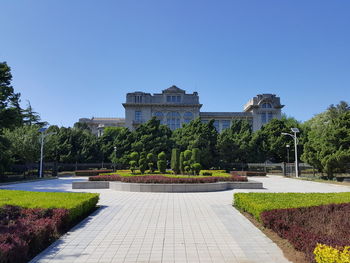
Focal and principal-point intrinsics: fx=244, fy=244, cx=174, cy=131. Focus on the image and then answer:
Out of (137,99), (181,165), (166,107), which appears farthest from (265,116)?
(181,165)

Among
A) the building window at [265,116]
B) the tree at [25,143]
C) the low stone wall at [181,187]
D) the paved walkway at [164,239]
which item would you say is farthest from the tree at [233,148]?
the building window at [265,116]

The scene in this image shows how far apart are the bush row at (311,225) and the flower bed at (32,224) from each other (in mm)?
4774

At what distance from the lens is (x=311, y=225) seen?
A: 218 inches

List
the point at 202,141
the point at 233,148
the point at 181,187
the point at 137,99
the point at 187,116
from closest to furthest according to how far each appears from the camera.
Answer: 1. the point at 181,187
2. the point at 202,141
3. the point at 233,148
4. the point at 187,116
5. the point at 137,99

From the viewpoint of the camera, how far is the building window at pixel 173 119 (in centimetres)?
6169

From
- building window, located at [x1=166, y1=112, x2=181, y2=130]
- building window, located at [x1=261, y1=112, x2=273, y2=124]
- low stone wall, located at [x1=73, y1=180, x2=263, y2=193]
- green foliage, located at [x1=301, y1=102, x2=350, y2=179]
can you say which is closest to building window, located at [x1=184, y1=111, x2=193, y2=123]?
building window, located at [x1=166, y1=112, x2=181, y2=130]

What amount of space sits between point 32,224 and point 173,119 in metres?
56.9

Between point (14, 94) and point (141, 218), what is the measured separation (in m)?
20.3

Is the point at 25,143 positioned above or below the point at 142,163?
above

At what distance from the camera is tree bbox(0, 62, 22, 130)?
19.7 metres

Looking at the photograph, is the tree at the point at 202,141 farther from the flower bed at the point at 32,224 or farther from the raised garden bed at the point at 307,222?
the flower bed at the point at 32,224

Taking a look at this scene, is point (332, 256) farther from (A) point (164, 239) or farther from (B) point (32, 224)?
(B) point (32, 224)

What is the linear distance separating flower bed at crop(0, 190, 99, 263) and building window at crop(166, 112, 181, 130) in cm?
5365

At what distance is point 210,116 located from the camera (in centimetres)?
6512
